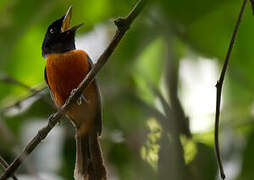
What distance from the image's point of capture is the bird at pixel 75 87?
2428mm

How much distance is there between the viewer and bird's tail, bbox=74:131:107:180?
205cm

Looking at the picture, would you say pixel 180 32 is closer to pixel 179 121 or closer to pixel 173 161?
pixel 179 121

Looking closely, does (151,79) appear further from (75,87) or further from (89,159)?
(75,87)

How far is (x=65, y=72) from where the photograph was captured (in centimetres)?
307

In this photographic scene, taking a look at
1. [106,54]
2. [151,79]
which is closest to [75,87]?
[151,79]

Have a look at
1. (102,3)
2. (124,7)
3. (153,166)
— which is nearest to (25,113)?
(102,3)

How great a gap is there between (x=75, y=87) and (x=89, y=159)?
0.69 meters

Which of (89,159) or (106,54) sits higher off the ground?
(106,54)

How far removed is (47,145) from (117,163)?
1.50ft

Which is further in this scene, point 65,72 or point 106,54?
point 65,72

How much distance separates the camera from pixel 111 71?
2.29 metres

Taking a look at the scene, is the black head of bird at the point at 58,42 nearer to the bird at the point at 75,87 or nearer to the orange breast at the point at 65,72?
the bird at the point at 75,87

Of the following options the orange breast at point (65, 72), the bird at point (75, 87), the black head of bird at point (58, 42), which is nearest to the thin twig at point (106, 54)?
the bird at point (75, 87)

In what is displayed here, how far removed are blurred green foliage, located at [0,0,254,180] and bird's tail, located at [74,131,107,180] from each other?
0.20 ft
